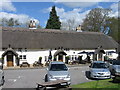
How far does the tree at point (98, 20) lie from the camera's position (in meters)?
59.5

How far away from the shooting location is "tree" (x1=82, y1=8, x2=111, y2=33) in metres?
59.5

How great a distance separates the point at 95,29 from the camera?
60.4 m

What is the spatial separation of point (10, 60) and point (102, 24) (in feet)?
120

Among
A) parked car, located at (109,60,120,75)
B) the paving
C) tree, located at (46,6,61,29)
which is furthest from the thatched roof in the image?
parked car, located at (109,60,120,75)

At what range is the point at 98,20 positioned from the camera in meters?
59.4

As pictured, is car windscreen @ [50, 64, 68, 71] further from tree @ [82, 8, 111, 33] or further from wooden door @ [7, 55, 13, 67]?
tree @ [82, 8, 111, 33]

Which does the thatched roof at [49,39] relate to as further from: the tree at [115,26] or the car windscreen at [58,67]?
the car windscreen at [58,67]

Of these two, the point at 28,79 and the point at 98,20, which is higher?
the point at 98,20

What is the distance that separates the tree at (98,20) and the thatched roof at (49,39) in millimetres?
14268

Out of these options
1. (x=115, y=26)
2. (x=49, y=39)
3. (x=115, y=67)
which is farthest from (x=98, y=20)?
(x=115, y=67)

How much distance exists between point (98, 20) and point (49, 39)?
26213 mm

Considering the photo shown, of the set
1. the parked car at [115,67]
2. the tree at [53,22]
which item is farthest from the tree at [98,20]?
the parked car at [115,67]

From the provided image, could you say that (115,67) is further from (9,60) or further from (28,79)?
(9,60)

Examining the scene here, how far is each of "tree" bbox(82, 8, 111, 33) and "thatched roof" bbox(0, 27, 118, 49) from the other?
1427 centimetres
